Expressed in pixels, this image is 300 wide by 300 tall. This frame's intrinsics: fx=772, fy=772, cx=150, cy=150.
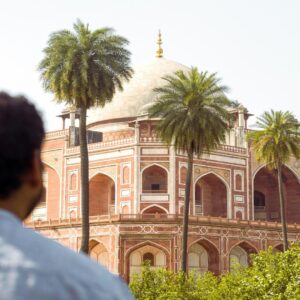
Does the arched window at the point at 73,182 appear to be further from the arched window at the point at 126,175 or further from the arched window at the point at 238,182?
the arched window at the point at 238,182

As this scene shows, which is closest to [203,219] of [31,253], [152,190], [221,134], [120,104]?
[152,190]

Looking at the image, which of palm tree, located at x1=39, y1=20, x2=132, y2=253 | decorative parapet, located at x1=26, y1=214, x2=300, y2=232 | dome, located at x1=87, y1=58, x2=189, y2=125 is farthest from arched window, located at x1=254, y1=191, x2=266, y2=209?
palm tree, located at x1=39, y1=20, x2=132, y2=253

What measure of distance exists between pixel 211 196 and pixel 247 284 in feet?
101

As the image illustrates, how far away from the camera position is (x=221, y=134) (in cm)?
3869

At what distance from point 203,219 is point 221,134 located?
12278 millimetres

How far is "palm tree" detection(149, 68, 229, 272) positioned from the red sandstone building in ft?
32.1

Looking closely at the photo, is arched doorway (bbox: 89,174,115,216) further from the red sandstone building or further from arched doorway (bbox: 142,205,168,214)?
arched doorway (bbox: 142,205,168,214)

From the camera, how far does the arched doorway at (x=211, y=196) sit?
186ft

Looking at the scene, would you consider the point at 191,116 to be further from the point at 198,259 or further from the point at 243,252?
the point at 243,252

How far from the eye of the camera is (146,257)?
49.6 meters

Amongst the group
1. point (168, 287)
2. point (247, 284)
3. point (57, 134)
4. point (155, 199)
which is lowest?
point (168, 287)

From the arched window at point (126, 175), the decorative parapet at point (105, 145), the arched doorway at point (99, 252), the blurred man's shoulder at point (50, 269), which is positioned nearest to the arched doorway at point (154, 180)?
the arched window at point (126, 175)

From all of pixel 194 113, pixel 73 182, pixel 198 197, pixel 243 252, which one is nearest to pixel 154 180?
pixel 198 197

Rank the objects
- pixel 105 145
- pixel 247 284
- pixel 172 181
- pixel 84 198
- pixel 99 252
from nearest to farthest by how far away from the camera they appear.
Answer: pixel 247 284 < pixel 84 198 < pixel 99 252 < pixel 172 181 < pixel 105 145
